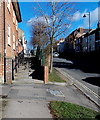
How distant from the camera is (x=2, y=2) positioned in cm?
1010

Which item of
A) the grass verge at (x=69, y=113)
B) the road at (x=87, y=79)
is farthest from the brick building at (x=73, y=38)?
the grass verge at (x=69, y=113)

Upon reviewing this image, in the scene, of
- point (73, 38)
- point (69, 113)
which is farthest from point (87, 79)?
point (73, 38)

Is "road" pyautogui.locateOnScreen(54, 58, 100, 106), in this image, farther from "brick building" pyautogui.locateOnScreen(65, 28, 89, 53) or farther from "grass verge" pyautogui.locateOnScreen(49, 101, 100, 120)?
"brick building" pyautogui.locateOnScreen(65, 28, 89, 53)

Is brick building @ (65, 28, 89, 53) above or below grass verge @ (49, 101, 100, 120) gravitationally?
above

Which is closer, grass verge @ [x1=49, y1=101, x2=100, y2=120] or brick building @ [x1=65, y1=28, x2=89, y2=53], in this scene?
grass verge @ [x1=49, y1=101, x2=100, y2=120]

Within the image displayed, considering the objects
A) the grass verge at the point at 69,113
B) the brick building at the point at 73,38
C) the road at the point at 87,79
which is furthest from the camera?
the brick building at the point at 73,38

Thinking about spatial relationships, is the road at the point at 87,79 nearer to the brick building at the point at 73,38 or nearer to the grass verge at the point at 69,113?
the grass verge at the point at 69,113

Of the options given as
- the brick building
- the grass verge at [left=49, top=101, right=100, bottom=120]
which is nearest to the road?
the grass verge at [left=49, top=101, right=100, bottom=120]

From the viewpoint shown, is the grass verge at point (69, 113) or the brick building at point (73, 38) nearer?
the grass verge at point (69, 113)

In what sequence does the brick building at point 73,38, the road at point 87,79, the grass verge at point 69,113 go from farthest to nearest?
1. the brick building at point 73,38
2. the road at point 87,79
3. the grass verge at point 69,113

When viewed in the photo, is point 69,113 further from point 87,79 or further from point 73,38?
point 73,38

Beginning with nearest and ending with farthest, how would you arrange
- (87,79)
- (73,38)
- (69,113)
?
(69,113)
(87,79)
(73,38)

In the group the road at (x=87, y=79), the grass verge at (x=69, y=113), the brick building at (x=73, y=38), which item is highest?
the brick building at (x=73, y=38)

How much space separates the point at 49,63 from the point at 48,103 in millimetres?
8085
